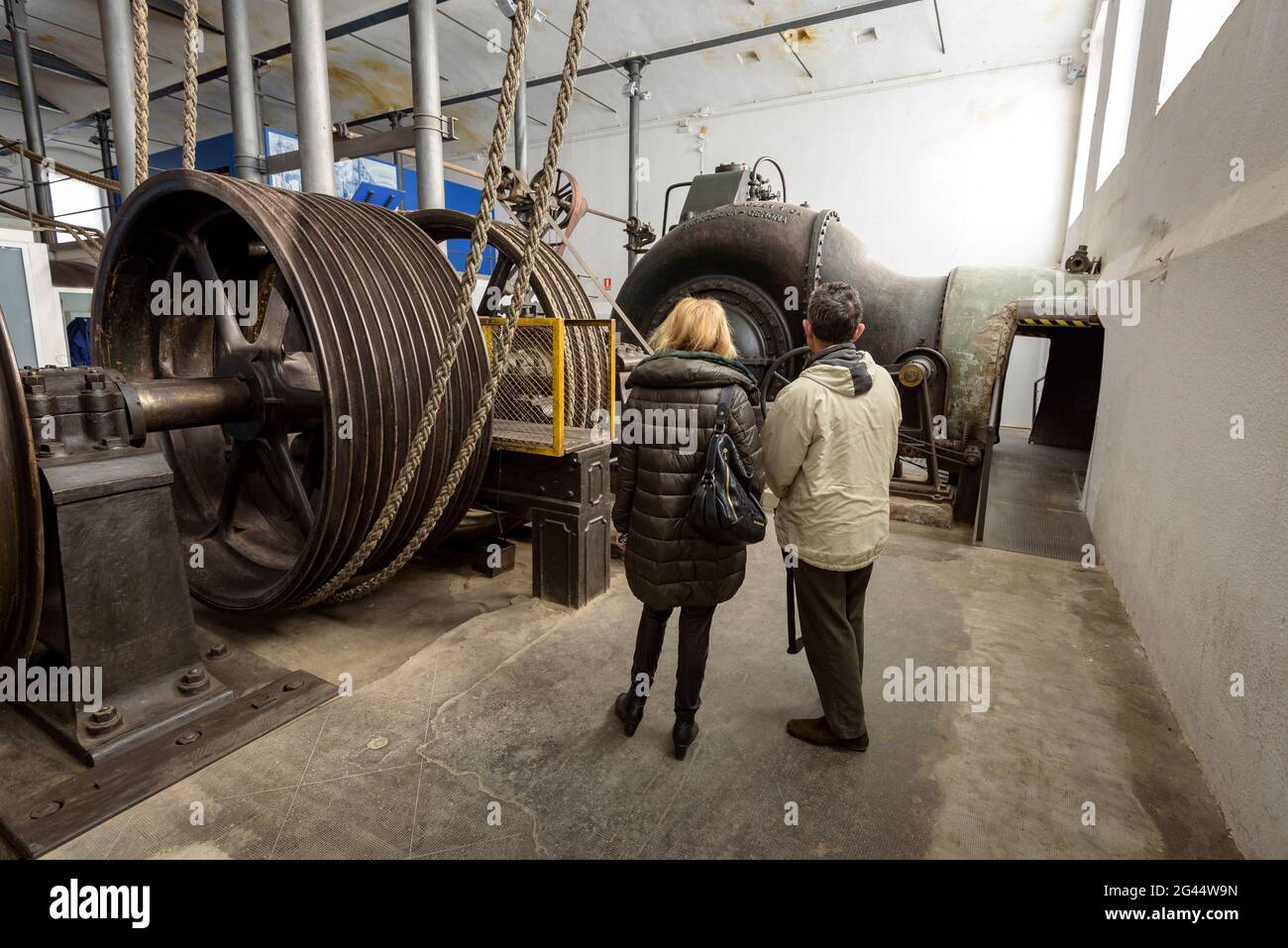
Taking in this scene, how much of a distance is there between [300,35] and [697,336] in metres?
4.57

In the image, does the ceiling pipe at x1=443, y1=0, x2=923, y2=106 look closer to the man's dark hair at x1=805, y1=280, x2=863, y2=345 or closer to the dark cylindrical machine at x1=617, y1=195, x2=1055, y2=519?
the dark cylindrical machine at x1=617, y1=195, x2=1055, y2=519

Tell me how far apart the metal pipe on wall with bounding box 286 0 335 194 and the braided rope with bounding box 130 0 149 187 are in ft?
7.89

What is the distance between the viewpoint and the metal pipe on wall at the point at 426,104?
5004 mm

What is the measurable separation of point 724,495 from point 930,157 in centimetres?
913

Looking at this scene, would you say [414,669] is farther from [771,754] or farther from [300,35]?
[300,35]

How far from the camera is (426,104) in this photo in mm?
5043

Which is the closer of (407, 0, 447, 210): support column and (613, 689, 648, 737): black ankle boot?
(613, 689, 648, 737): black ankle boot

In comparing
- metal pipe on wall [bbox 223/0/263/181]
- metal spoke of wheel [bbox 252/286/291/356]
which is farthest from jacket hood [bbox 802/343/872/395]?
metal pipe on wall [bbox 223/0/263/181]

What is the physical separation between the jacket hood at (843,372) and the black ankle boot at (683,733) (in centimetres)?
110

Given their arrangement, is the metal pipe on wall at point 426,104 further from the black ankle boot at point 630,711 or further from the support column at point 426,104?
the black ankle boot at point 630,711

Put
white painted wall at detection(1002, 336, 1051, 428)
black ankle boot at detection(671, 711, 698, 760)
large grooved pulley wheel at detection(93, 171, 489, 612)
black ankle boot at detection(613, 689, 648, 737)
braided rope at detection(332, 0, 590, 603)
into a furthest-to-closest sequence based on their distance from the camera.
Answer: white painted wall at detection(1002, 336, 1051, 428)
large grooved pulley wheel at detection(93, 171, 489, 612)
black ankle boot at detection(613, 689, 648, 737)
black ankle boot at detection(671, 711, 698, 760)
braided rope at detection(332, 0, 590, 603)

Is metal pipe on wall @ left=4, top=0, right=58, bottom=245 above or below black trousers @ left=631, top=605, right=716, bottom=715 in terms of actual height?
above

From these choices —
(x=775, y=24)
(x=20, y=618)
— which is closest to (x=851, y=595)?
(x=20, y=618)

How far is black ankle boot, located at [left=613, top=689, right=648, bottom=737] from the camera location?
7.30 ft
